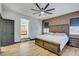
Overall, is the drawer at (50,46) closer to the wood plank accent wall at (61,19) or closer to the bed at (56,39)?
the bed at (56,39)

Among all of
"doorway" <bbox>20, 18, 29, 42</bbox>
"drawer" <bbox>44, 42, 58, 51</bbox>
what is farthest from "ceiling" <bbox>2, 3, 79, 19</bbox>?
"drawer" <bbox>44, 42, 58, 51</bbox>

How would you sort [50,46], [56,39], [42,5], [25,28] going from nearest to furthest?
[42,5] < [25,28] < [56,39] < [50,46]

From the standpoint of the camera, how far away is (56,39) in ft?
7.66

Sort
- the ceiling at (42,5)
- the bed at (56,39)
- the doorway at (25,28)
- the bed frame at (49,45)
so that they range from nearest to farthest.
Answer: the ceiling at (42,5)
the doorway at (25,28)
the bed at (56,39)
the bed frame at (49,45)

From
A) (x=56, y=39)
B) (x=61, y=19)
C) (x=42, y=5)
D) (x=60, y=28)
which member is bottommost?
(x=56, y=39)

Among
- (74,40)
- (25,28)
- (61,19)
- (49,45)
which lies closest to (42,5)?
(61,19)

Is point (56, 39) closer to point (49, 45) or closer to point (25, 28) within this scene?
point (49, 45)

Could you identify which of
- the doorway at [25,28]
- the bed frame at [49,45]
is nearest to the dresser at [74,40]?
the bed frame at [49,45]

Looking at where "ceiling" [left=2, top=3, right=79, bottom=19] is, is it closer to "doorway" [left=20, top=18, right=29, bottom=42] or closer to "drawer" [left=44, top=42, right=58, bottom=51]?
"doorway" [left=20, top=18, right=29, bottom=42]

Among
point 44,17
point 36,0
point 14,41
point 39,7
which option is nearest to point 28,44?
point 14,41

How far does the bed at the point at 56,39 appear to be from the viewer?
82.6 inches

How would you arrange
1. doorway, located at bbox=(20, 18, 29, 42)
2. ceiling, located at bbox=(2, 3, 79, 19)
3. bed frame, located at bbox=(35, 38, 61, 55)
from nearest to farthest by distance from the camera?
1. ceiling, located at bbox=(2, 3, 79, 19)
2. doorway, located at bbox=(20, 18, 29, 42)
3. bed frame, located at bbox=(35, 38, 61, 55)

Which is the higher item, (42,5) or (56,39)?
(42,5)

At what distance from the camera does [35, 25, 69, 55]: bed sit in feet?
6.89
